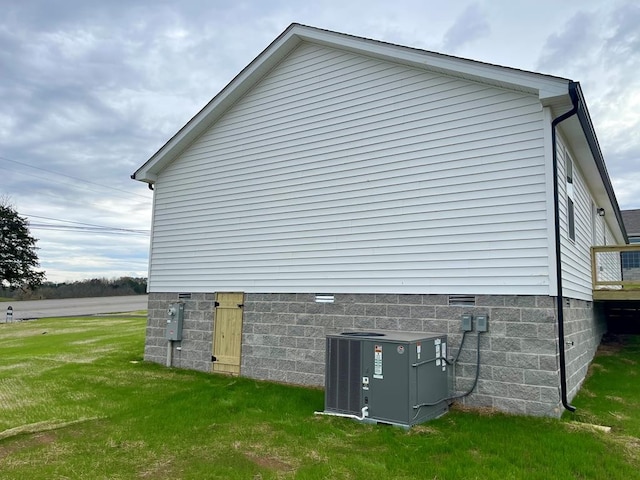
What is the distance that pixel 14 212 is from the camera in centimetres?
3594

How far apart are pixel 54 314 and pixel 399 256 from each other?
1185 inches

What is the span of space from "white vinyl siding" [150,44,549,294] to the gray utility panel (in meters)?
1.39

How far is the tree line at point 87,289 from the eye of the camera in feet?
141

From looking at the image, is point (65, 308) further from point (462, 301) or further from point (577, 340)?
point (577, 340)

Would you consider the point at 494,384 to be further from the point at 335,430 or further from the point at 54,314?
the point at 54,314

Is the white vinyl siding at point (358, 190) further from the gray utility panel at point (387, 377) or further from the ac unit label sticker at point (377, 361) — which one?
the ac unit label sticker at point (377, 361)

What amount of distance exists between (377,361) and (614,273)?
12009mm

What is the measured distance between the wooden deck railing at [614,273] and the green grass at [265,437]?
5.02 ft

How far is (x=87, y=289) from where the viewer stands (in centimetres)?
4706

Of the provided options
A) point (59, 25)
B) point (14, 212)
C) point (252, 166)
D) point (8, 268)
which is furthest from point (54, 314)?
point (252, 166)

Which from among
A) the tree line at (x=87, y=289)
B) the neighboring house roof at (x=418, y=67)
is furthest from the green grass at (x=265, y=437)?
the tree line at (x=87, y=289)

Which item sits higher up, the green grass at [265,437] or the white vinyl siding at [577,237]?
the white vinyl siding at [577,237]

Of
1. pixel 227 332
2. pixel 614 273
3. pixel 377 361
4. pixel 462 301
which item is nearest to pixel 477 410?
pixel 462 301

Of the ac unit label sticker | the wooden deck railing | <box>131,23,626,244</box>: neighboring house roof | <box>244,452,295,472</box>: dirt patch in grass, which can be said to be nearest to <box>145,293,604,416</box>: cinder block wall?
the wooden deck railing
